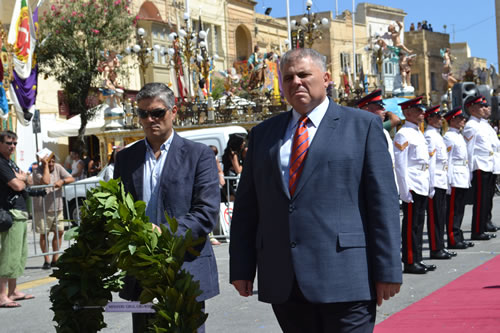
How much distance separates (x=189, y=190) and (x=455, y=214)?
7.79 m

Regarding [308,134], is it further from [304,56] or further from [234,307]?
[234,307]

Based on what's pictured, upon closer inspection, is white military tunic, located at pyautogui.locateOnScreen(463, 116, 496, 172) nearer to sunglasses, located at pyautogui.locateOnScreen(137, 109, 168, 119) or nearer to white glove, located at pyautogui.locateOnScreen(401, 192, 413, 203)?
white glove, located at pyautogui.locateOnScreen(401, 192, 413, 203)

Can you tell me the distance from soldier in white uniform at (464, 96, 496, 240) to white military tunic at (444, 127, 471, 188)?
2.54 ft

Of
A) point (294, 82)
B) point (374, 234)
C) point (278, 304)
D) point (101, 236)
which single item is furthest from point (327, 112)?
point (101, 236)

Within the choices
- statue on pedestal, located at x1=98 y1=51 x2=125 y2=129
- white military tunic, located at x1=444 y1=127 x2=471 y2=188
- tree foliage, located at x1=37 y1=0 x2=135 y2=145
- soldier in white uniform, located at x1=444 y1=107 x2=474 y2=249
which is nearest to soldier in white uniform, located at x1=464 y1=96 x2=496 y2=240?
soldier in white uniform, located at x1=444 y1=107 x2=474 y2=249

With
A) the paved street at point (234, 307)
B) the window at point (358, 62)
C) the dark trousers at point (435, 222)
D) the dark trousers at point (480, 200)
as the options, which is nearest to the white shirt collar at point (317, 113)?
the paved street at point (234, 307)

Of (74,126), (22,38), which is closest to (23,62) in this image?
(22,38)

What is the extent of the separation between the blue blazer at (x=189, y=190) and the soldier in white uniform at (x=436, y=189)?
6096mm

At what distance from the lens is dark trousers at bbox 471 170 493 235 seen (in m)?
12.7

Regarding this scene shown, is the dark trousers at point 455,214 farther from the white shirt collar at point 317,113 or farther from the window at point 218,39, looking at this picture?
the window at point 218,39

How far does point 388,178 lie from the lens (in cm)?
395

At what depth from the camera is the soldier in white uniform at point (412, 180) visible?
381 inches

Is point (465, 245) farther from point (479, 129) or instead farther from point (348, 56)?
point (348, 56)

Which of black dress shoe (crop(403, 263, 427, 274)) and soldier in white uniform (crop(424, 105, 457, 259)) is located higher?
soldier in white uniform (crop(424, 105, 457, 259))
